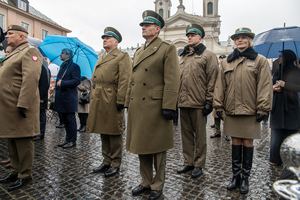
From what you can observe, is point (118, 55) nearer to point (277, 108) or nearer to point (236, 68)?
point (236, 68)

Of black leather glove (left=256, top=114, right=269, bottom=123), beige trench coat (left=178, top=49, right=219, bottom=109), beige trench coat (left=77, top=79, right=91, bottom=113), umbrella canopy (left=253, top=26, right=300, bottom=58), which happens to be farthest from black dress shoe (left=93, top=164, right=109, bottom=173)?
beige trench coat (left=77, top=79, right=91, bottom=113)

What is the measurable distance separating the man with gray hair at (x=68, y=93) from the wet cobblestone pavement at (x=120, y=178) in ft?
1.41

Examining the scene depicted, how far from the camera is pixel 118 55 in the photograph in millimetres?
3678

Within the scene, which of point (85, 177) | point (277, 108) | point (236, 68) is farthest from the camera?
point (277, 108)

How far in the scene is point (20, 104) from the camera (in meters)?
2.95

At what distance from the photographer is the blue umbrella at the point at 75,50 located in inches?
214

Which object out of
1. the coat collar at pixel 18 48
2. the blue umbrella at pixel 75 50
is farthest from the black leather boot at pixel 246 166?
the blue umbrella at pixel 75 50

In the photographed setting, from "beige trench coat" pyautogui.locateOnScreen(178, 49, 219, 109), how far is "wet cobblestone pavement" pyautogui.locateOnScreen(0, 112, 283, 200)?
45.9 inches

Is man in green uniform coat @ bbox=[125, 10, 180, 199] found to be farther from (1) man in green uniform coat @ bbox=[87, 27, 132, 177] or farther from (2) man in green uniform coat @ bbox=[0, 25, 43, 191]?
(2) man in green uniform coat @ bbox=[0, 25, 43, 191]

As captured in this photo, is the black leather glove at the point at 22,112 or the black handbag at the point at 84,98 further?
the black handbag at the point at 84,98

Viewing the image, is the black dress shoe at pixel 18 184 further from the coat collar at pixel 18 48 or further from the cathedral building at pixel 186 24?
the cathedral building at pixel 186 24

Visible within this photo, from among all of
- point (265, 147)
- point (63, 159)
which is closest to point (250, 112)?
point (265, 147)

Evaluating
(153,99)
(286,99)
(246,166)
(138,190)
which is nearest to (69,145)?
(138,190)

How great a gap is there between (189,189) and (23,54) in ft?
9.60
